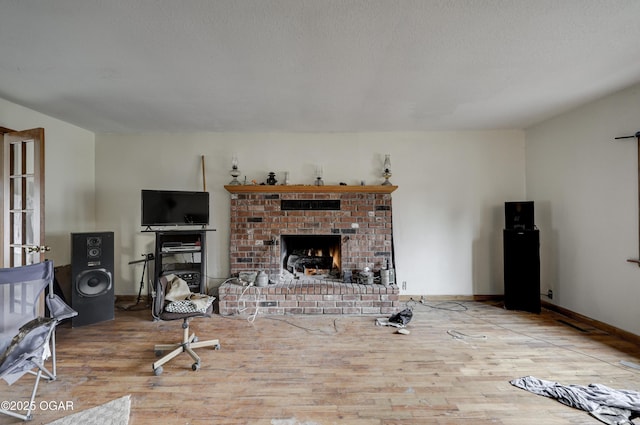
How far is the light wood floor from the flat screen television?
1246 mm

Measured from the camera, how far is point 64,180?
344 centimetres

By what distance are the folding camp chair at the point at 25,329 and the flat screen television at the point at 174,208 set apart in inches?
49.1

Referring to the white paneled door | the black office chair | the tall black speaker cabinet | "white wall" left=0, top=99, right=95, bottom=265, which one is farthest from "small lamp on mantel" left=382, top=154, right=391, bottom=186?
"white wall" left=0, top=99, right=95, bottom=265

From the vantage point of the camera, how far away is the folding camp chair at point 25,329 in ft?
5.29

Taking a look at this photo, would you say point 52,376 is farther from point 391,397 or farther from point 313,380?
point 391,397

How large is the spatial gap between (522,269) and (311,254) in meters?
2.82

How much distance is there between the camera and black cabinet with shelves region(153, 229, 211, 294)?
3.28 metres

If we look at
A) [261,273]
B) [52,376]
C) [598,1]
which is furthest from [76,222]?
[598,1]

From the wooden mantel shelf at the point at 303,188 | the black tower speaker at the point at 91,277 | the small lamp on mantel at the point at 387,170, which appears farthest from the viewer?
the small lamp on mantel at the point at 387,170

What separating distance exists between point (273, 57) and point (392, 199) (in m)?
2.56

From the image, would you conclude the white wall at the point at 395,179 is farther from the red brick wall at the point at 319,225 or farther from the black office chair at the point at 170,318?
the black office chair at the point at 170,318

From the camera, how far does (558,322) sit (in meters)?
3.02

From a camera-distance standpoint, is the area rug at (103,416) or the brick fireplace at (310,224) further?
the brick fireplace at (310,224)

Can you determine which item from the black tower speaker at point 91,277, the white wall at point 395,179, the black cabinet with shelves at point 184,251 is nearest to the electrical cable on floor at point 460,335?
the white wall at point 395,179
